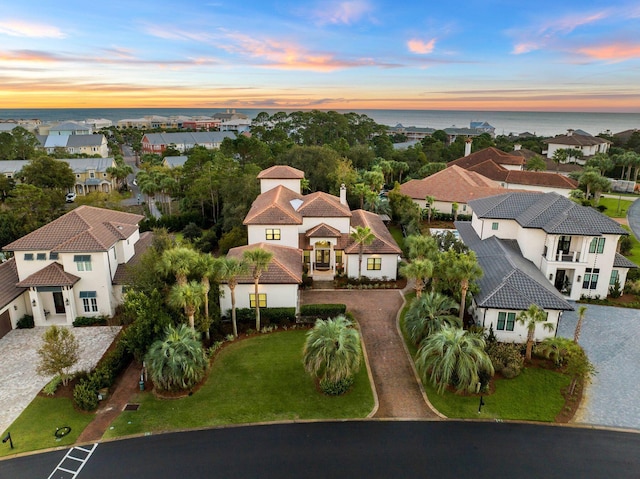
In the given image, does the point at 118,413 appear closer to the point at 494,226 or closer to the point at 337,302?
the point at 337,302

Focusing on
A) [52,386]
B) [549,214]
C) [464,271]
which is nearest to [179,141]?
[52,386]

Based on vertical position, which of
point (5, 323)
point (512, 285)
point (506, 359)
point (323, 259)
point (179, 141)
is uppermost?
point (179, 141)

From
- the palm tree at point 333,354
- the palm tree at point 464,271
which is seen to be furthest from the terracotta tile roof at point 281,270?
the palm tree at point 464,271

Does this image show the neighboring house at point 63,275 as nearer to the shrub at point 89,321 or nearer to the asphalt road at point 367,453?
the shrub at point 89,321

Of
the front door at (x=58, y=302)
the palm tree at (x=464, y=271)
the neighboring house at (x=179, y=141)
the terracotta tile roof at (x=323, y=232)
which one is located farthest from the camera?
the neighboring house at (x=179, y=141)

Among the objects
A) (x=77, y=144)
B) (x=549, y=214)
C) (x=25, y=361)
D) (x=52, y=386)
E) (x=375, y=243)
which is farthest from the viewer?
(x=77, y=144)

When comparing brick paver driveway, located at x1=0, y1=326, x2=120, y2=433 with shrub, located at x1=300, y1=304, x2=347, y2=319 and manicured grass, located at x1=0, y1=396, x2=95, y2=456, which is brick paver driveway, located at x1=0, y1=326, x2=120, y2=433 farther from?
shrub, located at x1=300, y1=304, x2=347, y2=319

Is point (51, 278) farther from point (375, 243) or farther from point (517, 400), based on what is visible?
point (517, 400)

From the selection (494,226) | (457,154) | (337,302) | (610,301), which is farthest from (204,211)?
(457,154)
